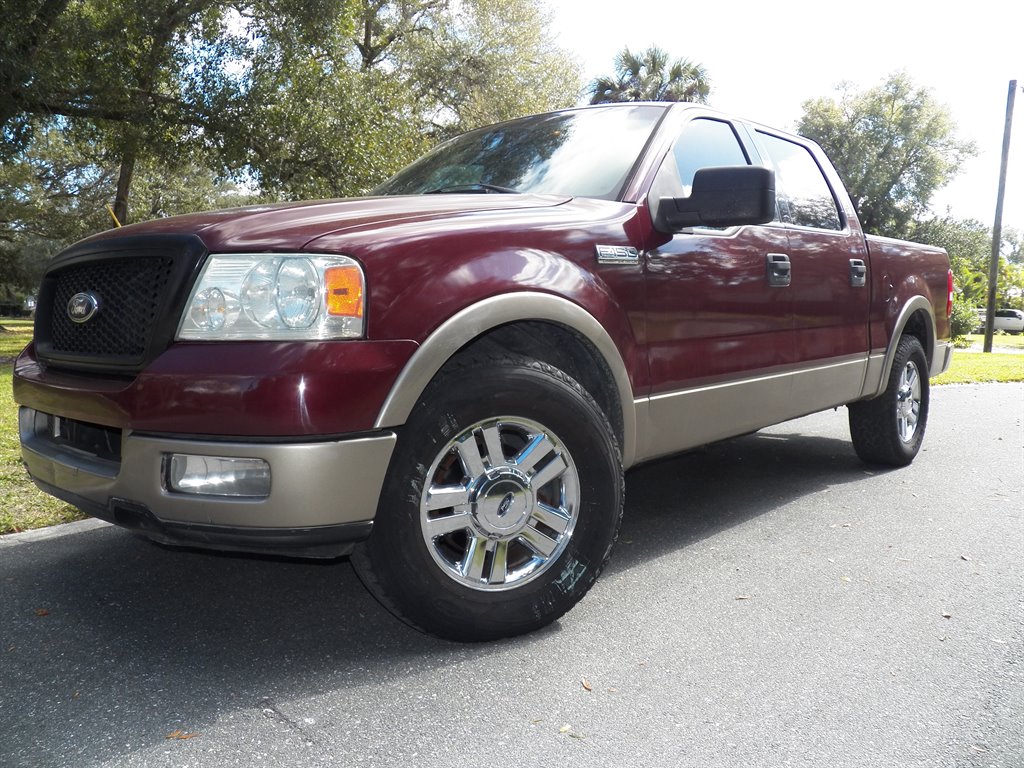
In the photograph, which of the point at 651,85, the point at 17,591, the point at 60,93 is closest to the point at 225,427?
the point at 17,591

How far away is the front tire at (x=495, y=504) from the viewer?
2672mm

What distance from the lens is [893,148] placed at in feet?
140

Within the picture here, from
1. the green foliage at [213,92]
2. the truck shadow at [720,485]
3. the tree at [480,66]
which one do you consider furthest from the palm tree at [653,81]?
the truck shadow at [720,485]

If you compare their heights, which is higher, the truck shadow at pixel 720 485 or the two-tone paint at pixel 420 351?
the two-tone paint at pixel 420 351

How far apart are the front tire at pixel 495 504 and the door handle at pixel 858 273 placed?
241cm

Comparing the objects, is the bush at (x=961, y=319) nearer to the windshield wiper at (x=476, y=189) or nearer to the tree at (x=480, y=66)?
the tree at (x=480, y=66)

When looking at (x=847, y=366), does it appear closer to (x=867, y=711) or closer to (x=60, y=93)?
(x=867, y=711)

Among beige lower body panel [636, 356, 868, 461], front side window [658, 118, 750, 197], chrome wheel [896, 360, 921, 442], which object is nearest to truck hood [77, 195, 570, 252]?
front side window [658, 118, 750, 197]

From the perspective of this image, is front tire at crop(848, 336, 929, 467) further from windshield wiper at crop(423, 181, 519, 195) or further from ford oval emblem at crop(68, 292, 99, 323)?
ford oval emblem at crop(68, 292, 99, 323)

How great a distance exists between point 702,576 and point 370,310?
6.11 ft

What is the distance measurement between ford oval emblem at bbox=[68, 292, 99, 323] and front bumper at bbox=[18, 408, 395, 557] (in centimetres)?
44

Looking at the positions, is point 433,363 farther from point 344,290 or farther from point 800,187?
point 800,187

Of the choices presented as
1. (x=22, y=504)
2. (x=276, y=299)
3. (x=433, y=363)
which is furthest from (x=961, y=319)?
(x=276, y=299)

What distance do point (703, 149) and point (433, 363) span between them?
2026 mm
